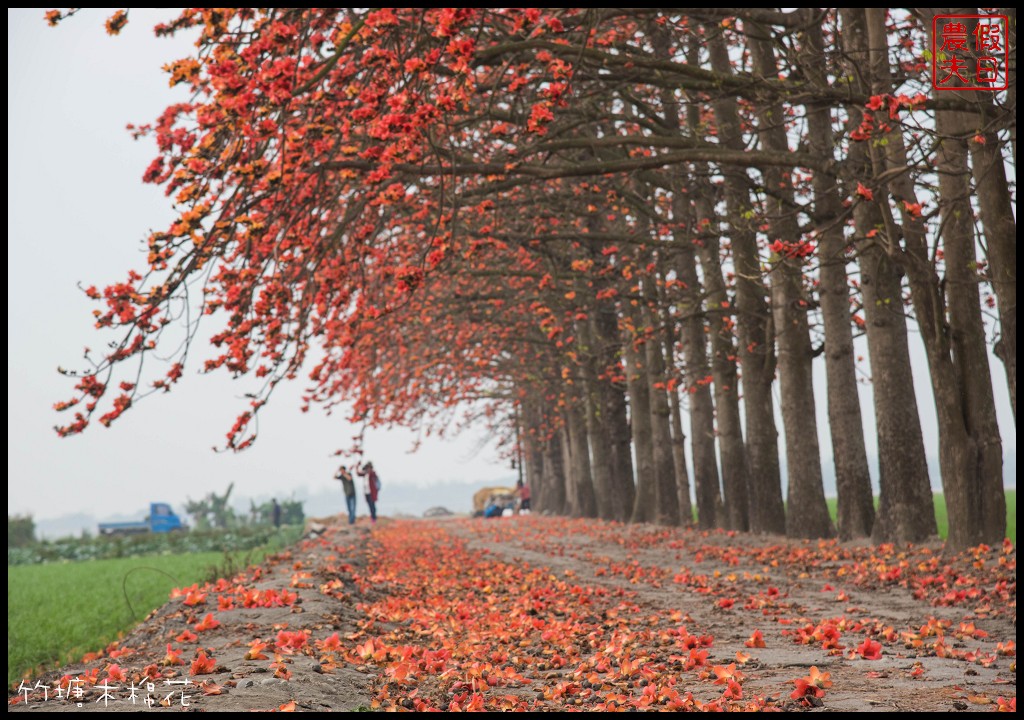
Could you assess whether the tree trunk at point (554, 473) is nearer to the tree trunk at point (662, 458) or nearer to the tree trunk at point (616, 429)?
the tree trunk at point (616, 429)

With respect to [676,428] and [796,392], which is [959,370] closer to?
[796,392]

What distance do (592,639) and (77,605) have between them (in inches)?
393

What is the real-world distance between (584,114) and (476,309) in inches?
482

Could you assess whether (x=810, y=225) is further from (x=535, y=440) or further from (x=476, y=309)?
(x=535, y=440)

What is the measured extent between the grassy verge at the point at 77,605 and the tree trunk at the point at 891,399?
923 centimetres

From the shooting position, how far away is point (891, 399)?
41.4 feet

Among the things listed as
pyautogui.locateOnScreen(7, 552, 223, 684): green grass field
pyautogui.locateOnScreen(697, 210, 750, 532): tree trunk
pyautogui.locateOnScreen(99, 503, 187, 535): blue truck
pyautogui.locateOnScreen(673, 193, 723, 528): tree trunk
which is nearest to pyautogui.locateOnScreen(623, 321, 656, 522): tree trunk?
pyautogui.locateOnScreen(673, 193, 723, 528): tree trunk

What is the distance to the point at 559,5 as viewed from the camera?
877cm

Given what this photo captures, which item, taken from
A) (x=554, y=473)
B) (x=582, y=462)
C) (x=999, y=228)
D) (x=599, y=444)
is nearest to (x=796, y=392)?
(x=999, y=228)

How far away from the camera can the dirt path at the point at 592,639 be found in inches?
202

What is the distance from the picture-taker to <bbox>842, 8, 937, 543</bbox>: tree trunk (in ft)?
41.0

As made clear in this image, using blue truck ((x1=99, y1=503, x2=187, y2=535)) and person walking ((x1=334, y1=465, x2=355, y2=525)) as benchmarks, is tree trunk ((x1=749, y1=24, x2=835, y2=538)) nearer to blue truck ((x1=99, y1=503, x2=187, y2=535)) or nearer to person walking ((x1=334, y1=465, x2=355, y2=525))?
person walking ((x1=334, y1=465, x2=355, y2=525))

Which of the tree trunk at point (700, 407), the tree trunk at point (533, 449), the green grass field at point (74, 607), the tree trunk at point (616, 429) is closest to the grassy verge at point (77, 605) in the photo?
the green grass field at point (74, 607)

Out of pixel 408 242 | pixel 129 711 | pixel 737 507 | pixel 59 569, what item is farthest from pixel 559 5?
pixel 59 569
